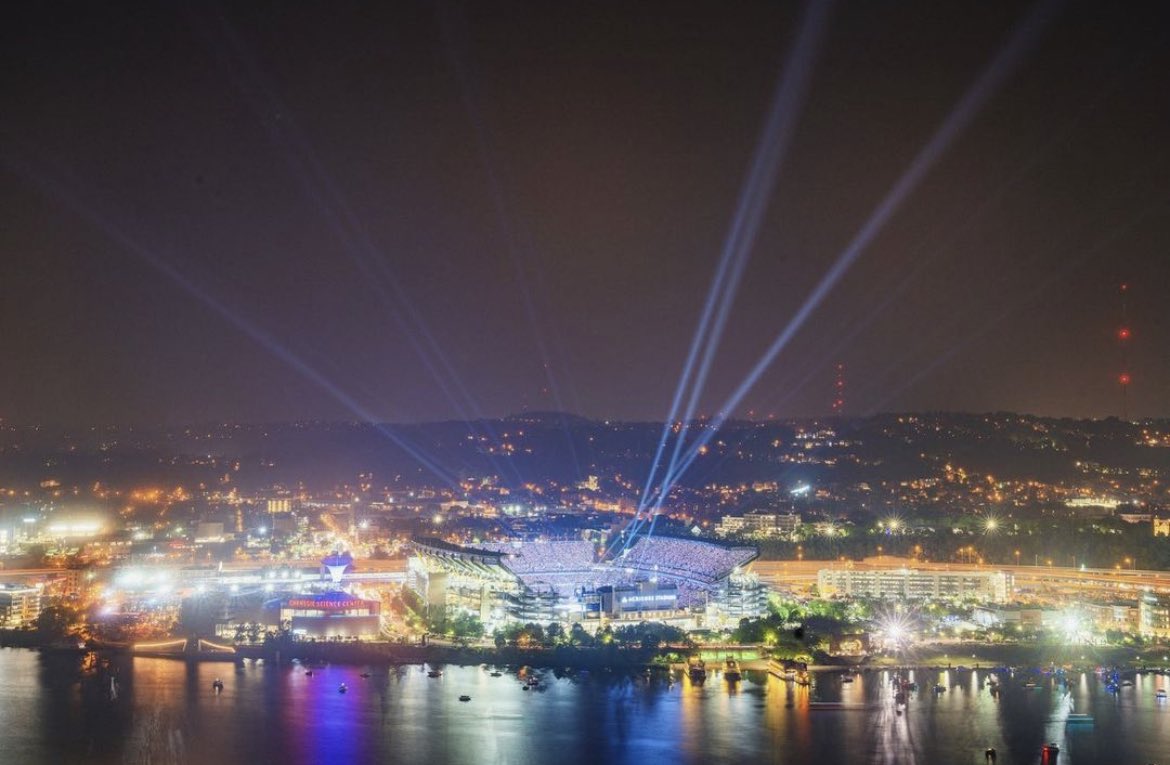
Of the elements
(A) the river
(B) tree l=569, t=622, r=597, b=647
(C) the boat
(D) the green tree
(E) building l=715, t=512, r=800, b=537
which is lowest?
(A) the river

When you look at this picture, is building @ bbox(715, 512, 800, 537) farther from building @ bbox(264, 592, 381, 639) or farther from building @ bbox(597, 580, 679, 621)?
building @ bbox(264, 592, 381, 639)

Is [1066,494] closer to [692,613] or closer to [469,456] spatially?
[692,613]

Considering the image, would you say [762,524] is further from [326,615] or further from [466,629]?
[326,615]

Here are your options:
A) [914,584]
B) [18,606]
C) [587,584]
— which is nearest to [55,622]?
[18,606]

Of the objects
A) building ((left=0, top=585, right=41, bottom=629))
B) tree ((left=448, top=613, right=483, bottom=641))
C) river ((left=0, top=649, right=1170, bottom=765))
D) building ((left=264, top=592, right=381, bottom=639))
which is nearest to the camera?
river ((left=0, top=649, right=1170, bottom=765))

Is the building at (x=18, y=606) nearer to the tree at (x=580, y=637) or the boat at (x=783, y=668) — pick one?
the tree at (x=580, y=637)

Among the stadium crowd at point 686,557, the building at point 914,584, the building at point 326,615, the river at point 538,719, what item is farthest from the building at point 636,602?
the building at point 914,584

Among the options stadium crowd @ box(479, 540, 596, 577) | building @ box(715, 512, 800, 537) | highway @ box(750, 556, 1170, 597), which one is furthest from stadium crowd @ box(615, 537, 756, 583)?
building @ box(715, 512, 800, 537)
